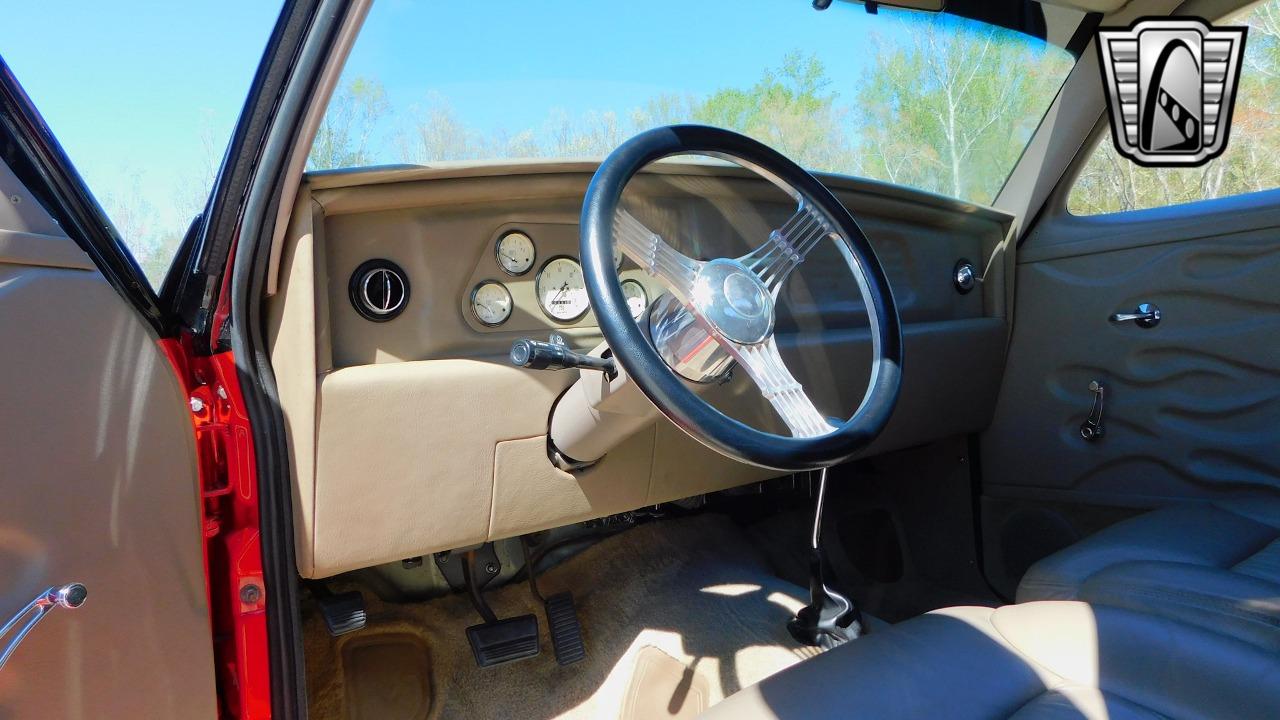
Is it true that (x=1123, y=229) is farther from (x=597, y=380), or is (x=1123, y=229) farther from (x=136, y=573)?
(x=136, y=573)

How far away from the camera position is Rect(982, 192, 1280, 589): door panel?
6.26 ft

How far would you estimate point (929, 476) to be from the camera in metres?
2.48

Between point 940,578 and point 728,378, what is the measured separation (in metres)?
1.57

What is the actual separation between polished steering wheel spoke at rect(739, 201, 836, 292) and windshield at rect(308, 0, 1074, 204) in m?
0.37

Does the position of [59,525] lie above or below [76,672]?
above

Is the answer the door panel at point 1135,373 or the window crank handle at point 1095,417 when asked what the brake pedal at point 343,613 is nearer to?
the door panel at point 1135,373

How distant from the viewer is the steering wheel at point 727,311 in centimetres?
95

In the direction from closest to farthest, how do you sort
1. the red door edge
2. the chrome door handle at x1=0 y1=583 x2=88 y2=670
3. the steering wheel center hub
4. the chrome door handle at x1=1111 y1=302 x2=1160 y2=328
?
the chrome door handle at x1=0 y1=583 x2=88 y2=670, the steering wheel center hub, the red door edge, the chrome door handle at x1=1111 y1=302 x2=1160 y2=328

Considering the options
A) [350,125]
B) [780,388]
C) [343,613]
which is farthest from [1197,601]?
[343,613]

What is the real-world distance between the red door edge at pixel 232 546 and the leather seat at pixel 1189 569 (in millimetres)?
1359

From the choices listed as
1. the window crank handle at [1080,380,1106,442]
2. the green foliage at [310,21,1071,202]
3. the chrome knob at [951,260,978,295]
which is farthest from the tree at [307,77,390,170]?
the window crank handle at [1080,380,1106,442]

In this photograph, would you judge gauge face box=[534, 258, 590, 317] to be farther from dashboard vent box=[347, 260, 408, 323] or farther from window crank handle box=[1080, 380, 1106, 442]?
window crank handle box=[1080, 380, 1106, 442]

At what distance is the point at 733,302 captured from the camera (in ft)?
3.60

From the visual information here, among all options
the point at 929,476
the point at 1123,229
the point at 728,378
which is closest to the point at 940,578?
the point at 929,476
